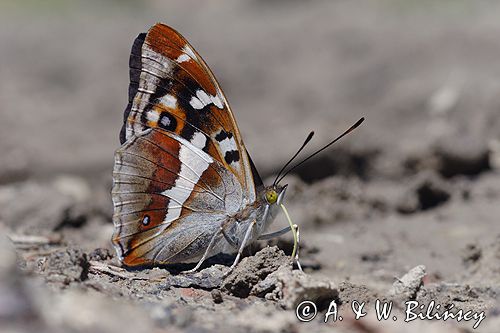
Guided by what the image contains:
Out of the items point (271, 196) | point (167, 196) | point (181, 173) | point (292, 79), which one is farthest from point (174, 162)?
point (292, 79)

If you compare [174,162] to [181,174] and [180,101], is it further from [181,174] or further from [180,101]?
[180,101]

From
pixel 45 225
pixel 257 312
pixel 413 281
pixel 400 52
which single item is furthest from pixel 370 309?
pixel 400 52

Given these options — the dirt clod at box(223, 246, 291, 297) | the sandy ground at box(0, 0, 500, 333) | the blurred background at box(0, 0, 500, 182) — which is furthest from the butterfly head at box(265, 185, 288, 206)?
the blurred background at box(0, 0, 500, 182)

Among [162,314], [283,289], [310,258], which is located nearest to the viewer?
[162,314]

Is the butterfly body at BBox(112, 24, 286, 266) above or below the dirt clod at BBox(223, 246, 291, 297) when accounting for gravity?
above

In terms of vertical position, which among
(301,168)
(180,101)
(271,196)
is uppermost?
(180,101)

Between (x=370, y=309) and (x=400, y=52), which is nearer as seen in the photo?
(x=370, y=309)

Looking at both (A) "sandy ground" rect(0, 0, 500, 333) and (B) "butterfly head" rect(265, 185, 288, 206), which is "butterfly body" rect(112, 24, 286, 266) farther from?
(A) "sandy ground" rect(0, 0, 500, 333)

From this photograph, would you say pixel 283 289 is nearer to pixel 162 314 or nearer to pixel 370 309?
pixel 370 309
